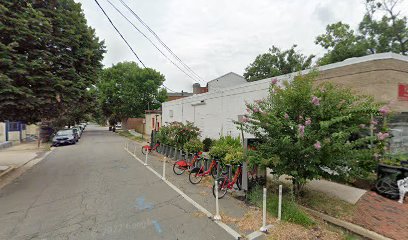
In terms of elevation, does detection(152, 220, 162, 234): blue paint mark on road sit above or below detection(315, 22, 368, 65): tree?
below

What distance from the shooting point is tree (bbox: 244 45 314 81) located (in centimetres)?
3366

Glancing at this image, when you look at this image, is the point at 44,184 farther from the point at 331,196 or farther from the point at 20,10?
the point at 331,196

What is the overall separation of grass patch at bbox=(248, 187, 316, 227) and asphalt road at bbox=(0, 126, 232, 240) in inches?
55.4

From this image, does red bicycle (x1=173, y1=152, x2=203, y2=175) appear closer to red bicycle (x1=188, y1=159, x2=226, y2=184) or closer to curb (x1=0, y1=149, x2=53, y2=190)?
red bicycle (x1=188, y1=159, x2=226, y2=184)

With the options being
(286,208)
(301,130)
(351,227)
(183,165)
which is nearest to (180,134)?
(183,165)

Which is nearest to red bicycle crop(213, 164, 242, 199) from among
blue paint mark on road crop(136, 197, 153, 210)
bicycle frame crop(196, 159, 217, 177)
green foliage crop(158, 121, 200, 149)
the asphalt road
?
the asphalt road

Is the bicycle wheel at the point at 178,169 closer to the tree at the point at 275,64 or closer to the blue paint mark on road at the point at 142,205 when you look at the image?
Result: the blue paint mark on road at the point at 142,205

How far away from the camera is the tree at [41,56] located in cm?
711

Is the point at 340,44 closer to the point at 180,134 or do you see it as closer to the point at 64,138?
the point at 180,134

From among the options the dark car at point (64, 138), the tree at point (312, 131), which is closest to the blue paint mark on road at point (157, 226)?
the tree at point (312, 131)

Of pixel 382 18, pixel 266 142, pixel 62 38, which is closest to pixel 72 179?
pixel 62 38

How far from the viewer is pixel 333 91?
548 cm

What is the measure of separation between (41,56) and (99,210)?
18.6 ft

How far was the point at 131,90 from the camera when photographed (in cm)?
3588
